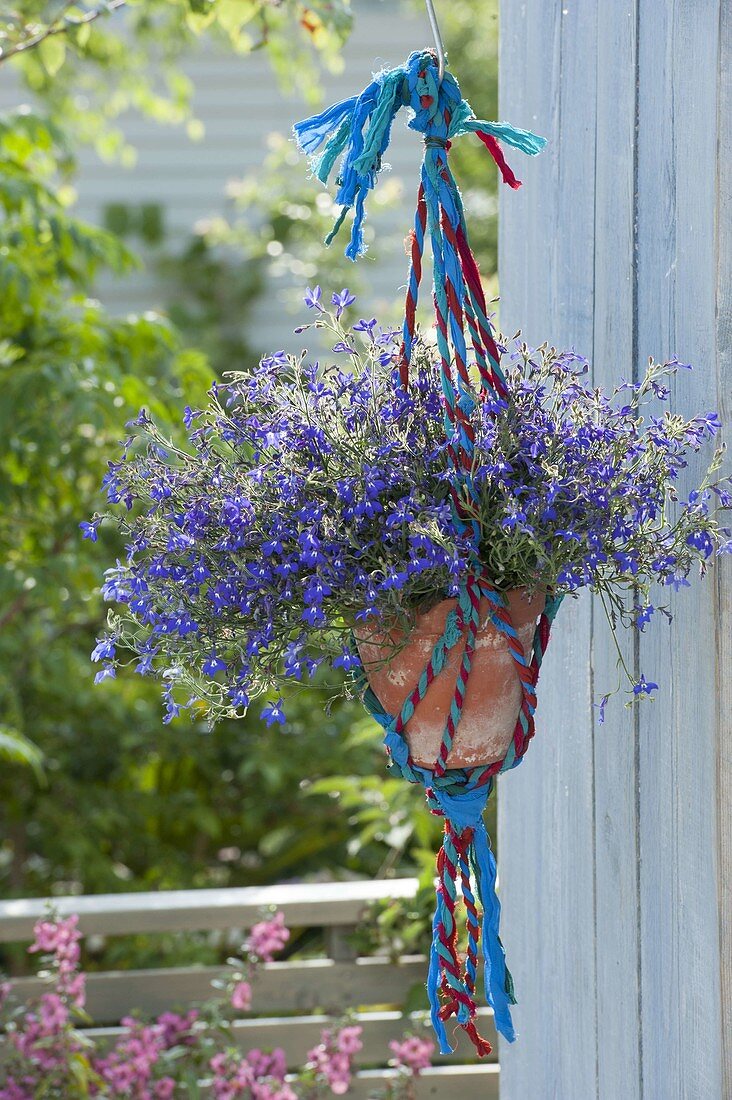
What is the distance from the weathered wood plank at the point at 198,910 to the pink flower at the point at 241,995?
0.13 m

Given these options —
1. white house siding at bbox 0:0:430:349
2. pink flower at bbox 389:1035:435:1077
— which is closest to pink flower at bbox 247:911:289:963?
pink flower at bbox 389:1035:435:1077

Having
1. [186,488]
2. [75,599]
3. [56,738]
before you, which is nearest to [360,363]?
[186,488]

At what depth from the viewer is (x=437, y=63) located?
1.21 meters

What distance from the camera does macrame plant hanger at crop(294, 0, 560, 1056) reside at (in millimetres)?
1155

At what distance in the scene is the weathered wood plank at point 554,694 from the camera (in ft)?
5.21

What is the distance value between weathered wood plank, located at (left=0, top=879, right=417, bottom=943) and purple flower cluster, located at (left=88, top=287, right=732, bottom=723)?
5.18ft

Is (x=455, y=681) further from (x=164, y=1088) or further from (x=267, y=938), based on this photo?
(x=164, y=1088)

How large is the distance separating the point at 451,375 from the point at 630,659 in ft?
1.50

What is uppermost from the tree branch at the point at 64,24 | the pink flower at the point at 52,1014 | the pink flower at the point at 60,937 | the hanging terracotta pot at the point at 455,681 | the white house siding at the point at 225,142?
the white house siding at the point at 225,142

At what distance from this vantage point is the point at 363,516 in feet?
3.73

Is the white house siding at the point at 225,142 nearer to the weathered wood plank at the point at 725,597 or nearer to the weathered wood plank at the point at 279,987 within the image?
the weathered wood plank at the point at 279,987

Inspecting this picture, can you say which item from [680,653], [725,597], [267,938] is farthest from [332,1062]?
[725,597]

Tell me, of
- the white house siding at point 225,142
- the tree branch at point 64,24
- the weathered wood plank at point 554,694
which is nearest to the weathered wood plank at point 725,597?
the weathered wood plank at point 554,694

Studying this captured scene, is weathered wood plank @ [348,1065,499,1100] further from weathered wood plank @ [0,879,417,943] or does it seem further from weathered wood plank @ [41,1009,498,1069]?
weathered wood plank @ [0,879,417,943]
